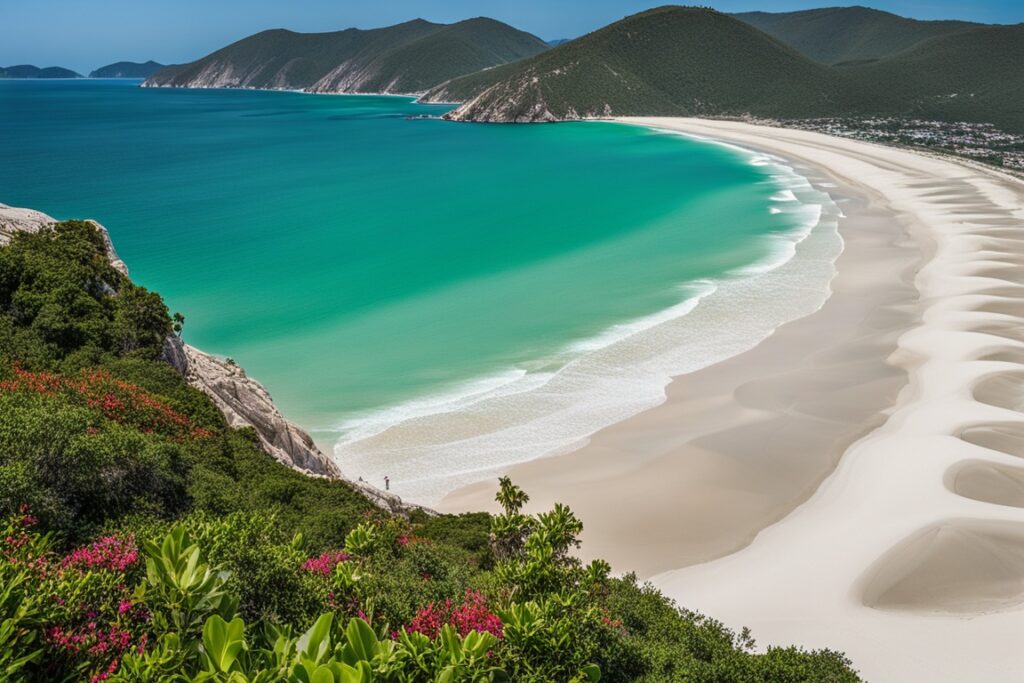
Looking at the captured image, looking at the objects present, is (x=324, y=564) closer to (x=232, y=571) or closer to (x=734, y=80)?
(x=232, y=571)

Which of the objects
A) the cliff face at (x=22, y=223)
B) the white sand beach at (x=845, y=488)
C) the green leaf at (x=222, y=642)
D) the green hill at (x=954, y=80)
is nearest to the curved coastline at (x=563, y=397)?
the white sand beach at (x=845, y=488)

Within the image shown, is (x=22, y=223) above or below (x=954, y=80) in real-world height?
below

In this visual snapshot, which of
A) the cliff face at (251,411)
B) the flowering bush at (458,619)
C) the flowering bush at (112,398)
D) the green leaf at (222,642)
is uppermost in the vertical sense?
the green leaf at (222,642)

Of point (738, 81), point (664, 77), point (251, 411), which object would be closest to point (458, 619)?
point (251, 411)

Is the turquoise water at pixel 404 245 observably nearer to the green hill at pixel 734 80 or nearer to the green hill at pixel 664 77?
the green hill at pixel 664 77

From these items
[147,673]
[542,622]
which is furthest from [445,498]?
[147,673]

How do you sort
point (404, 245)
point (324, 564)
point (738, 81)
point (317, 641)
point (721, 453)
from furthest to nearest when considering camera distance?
point (738, 81) < point (404, 245) < point (721, 453) < point (324, 564) < point (317, 641)

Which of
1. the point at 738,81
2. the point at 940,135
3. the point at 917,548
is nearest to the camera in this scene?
the point at 917,548

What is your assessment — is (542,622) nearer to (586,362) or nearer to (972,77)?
(586,362)
